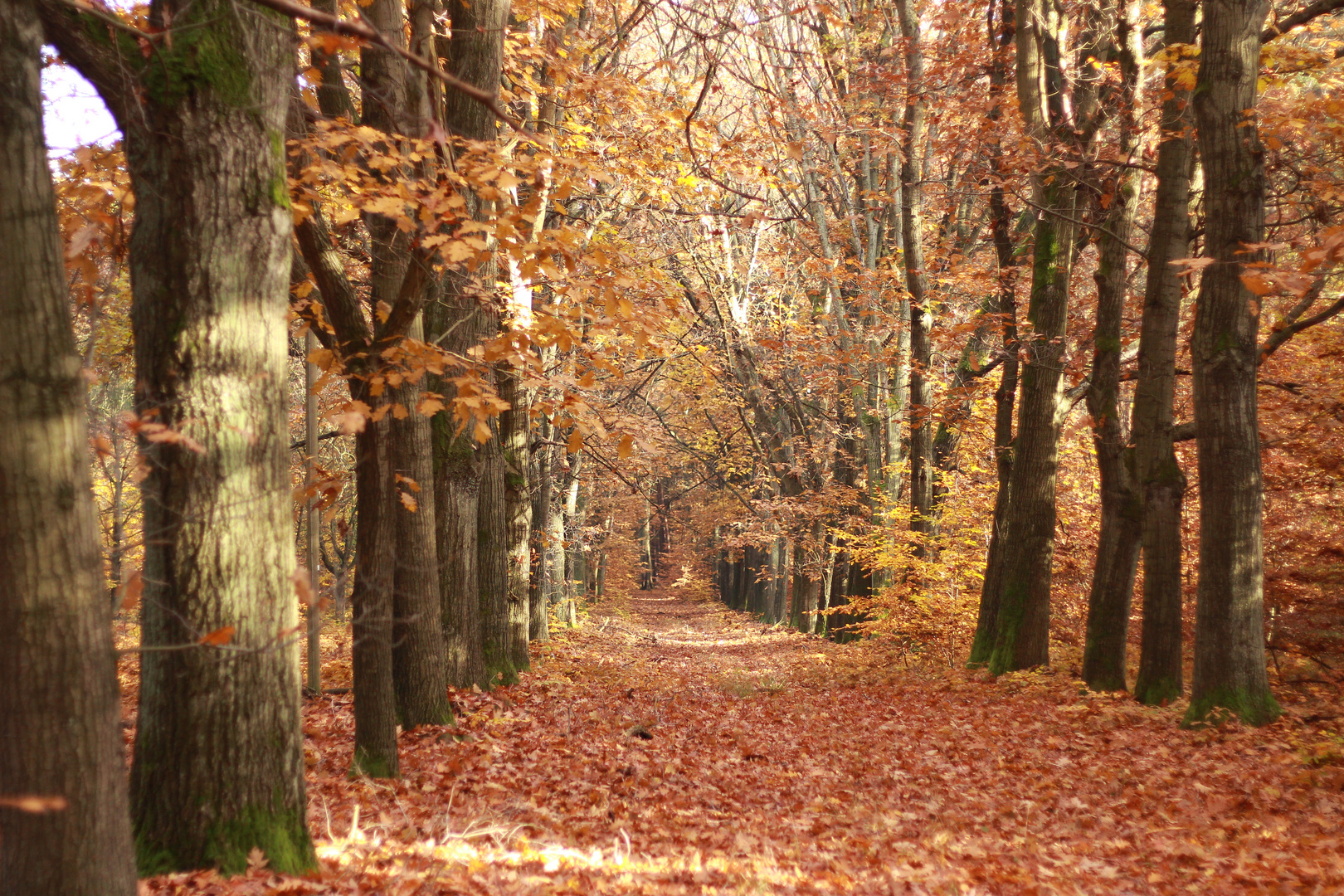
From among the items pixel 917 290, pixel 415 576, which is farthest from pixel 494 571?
pixel 917 290

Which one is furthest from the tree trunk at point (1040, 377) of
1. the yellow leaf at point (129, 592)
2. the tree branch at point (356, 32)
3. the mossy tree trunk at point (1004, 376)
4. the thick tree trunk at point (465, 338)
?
the yellow leaf at point (129, 592)

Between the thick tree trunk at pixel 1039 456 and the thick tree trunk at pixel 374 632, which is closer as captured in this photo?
the thick tree trunk at pixel 374 632

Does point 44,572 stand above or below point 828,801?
above

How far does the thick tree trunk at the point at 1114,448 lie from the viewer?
395 inches

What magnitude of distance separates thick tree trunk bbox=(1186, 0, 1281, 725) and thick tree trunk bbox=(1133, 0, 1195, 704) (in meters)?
1.39

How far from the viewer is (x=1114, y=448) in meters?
10.3

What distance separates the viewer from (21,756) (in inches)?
111

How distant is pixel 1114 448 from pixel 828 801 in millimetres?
6056

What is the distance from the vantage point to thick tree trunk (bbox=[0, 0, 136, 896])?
2.80 m

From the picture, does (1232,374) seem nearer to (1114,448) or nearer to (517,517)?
(1114,448)

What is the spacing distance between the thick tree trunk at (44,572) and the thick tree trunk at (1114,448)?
9852mm

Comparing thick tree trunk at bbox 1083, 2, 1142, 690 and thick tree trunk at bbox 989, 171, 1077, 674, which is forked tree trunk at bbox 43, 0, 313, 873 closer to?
thick tree trunk at bbox 1083, 2, 1142, 690

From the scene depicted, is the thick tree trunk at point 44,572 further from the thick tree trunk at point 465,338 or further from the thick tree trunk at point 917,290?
the thick tree trunk at point 917,290

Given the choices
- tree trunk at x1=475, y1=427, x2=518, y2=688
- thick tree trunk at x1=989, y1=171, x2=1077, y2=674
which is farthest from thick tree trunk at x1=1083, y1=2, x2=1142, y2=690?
tree trunk at x1=475, y1=427, x2=518, y2=688
